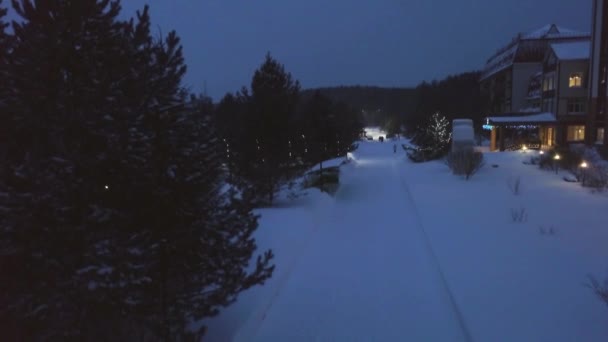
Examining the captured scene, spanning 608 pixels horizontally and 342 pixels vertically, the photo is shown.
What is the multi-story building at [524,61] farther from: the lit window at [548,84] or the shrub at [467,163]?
the shrub at [467,163]

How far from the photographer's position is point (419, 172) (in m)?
28.0

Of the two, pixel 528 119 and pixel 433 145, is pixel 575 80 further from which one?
pixel 433 145

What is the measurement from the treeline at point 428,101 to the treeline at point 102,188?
21.4 meters

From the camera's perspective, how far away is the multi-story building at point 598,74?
103 ft

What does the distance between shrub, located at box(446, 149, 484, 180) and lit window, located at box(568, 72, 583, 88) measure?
18967 mm

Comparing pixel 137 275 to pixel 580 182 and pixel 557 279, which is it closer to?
pixel 557 279

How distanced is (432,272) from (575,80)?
3579 cm

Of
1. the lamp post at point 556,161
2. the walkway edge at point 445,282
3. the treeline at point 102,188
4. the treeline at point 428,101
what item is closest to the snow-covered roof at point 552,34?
the treeline at point 428,101

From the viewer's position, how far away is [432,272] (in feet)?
30.3

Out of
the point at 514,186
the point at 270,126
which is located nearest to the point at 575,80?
the point at 514,186

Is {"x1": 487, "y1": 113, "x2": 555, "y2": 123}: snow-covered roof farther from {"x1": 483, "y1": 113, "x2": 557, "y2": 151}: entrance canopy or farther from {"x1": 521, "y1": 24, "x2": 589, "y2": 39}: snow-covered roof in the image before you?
{"x1": 521, "y1": 24, "x2": 589, "y2": 39}: snow-covered roof

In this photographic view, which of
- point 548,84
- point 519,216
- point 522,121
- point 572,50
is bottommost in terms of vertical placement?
point 519,216

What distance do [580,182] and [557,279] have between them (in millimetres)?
12616

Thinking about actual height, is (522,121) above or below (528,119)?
below
